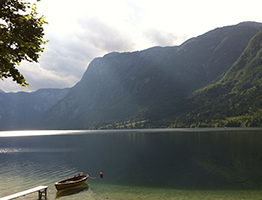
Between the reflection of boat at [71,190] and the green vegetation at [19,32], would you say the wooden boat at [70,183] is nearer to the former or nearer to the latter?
the reflection of boat at [71,190]

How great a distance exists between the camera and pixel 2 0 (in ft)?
69.7

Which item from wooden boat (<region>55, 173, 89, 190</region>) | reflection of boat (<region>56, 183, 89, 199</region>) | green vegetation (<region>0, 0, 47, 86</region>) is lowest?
reflection of boat (<region>56, 183, 89, 199</region>)

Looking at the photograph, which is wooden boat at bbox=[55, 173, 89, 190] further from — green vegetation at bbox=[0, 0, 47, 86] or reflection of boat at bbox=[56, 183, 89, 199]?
green vegetation at bbox=[0, 0, 47, 86]

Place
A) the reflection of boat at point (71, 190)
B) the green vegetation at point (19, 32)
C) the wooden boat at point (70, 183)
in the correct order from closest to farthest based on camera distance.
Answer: the green vegetation at point (19, 32) < the reflection of boat at point (71, 190) < the wooden boat at point (70, 183)

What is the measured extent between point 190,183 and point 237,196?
9.73 meters

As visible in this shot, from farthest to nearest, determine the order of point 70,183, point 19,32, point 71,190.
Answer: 1. point 70,183
2. point 71,190
3. point 19,32

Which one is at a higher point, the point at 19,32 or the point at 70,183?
the point at 19,32

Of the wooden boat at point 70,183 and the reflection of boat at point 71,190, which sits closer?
the reflection of boat at point 71,190

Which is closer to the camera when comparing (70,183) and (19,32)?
(19,32)

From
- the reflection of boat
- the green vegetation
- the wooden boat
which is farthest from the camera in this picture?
the wooden boat

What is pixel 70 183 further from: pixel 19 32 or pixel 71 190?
pixel 19 32

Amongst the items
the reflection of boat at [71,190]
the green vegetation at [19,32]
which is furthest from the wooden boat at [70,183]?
the green vegetation at [19,32]

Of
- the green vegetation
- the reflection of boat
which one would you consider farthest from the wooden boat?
the green vegetation

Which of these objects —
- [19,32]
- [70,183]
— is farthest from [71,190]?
[19,32]
